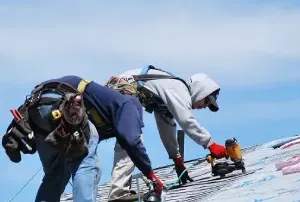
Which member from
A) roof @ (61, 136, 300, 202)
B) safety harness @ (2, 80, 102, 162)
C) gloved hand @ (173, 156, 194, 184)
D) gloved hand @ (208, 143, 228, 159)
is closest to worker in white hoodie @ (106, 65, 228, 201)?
gloved hand @ (208, 143, 228, 159)

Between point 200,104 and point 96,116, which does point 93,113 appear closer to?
point 96,116

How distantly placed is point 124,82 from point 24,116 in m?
1.71

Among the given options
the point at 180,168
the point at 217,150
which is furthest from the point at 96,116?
the point at 180,168

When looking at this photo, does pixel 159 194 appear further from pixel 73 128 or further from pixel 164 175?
pixel 164 175

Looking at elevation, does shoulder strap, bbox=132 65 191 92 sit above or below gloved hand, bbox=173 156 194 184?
above

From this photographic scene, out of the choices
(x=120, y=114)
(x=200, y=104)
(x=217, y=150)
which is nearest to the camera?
(x=120, y=114)

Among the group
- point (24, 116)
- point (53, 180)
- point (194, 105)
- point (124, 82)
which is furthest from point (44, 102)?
point (194, 105)

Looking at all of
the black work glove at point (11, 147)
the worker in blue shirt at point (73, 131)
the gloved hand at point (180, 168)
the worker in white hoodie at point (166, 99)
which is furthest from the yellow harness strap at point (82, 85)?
the gloved hand at point (180, 168)

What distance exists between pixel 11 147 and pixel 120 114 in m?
0.76

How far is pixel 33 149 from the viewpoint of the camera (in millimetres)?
5918

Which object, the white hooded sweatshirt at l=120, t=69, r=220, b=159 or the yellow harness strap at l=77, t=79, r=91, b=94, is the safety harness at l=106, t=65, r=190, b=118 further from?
the yellow harness strap at l=77, t=79, r=91, b=94

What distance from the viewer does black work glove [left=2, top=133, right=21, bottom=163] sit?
19.1 ft

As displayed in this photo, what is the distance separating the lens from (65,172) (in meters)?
6.06

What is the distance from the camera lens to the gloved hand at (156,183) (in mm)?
6195
